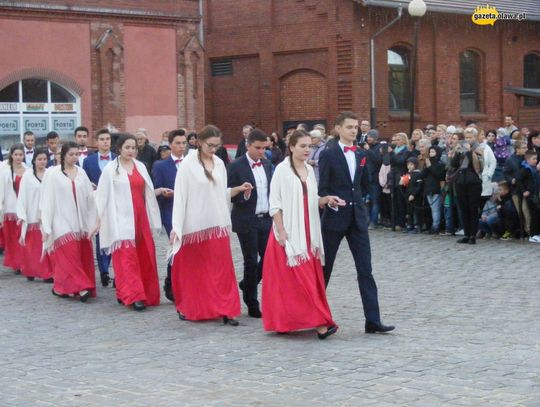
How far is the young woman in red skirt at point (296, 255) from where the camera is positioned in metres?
10.3

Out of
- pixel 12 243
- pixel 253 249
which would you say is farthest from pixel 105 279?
pixel 253 249

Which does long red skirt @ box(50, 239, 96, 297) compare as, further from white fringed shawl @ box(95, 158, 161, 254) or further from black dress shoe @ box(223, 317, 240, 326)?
black dress shoe @ box(223, 317, 240, 326)

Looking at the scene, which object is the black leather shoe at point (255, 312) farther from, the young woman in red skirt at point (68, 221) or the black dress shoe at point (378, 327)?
the young woman in red skirt at point (68, 221)

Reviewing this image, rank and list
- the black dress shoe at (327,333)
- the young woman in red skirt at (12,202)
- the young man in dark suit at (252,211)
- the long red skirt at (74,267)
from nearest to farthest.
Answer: the black dress shoe at (327,333)
the young man in dark suit at (252,211)
the long red skirt at (74,267)
the young woman in red skirt at (12,202)

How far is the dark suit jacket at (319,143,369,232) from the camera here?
34.2 feet

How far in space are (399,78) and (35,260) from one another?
23757 millimetres

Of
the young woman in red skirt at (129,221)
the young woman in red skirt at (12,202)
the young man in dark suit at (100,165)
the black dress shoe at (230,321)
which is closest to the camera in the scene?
the black dress shoe at (230,321)

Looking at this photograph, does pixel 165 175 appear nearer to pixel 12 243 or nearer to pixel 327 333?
pixel 327 333

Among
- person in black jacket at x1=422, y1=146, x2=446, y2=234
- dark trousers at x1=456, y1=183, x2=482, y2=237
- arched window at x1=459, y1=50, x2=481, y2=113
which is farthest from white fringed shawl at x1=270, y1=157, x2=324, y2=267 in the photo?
arched window at x1=459, y1=50, x2=481, y2=113

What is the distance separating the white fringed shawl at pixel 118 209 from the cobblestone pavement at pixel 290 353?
0.80 m

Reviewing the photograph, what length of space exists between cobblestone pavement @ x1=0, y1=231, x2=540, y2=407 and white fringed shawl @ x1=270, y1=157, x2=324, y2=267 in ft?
2.63

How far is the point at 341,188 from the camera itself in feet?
34.6

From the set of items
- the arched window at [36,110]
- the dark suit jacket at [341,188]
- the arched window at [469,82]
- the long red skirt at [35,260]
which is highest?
the arched window at [469,82]

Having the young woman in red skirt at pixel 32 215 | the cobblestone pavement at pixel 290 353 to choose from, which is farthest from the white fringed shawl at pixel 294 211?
the young woman in red skirt at pixel 32 215
